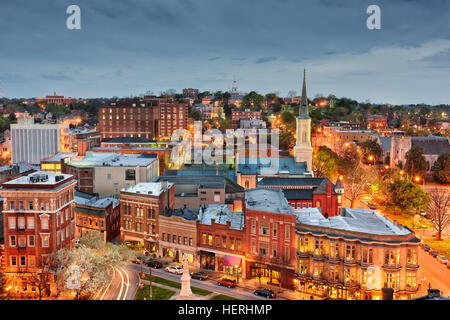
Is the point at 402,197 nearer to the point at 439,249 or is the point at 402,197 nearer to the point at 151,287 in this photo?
the point at 439,249

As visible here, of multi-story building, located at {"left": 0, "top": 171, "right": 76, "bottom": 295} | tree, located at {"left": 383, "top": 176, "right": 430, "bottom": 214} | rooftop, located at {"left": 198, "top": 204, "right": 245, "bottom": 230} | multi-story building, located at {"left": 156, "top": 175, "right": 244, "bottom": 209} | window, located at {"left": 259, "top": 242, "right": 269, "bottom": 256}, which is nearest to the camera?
multi-story building, located at {"left": 0, "top": 171, "right": 76, "bottom": 295}

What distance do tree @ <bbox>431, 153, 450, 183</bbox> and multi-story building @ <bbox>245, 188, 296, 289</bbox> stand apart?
198 feet

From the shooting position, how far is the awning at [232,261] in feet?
137

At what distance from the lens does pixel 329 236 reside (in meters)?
36.6

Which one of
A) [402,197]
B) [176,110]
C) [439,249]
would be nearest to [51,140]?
[176,110]

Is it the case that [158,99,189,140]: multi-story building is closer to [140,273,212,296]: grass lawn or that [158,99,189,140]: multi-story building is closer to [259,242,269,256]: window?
[140,273,212,296]: grass lawn

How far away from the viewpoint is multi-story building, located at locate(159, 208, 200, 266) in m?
45.2

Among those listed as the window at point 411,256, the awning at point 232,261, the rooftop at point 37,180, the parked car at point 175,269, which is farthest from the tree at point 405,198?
the rooftop at point 37,180

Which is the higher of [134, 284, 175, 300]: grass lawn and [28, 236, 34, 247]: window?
[28, 236, 34, 247]: window

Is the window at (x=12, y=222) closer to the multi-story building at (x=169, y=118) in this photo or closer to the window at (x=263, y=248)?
the window at (x=263, y=248)

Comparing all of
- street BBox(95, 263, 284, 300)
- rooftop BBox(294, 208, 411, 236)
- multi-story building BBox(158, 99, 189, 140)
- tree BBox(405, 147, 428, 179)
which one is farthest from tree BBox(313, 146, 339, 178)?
multi-story building BBox(158, 99, 189, 140)

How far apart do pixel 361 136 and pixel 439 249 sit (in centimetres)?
8157

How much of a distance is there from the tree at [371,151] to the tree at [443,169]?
746 inches

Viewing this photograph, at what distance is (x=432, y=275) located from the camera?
41031mm
